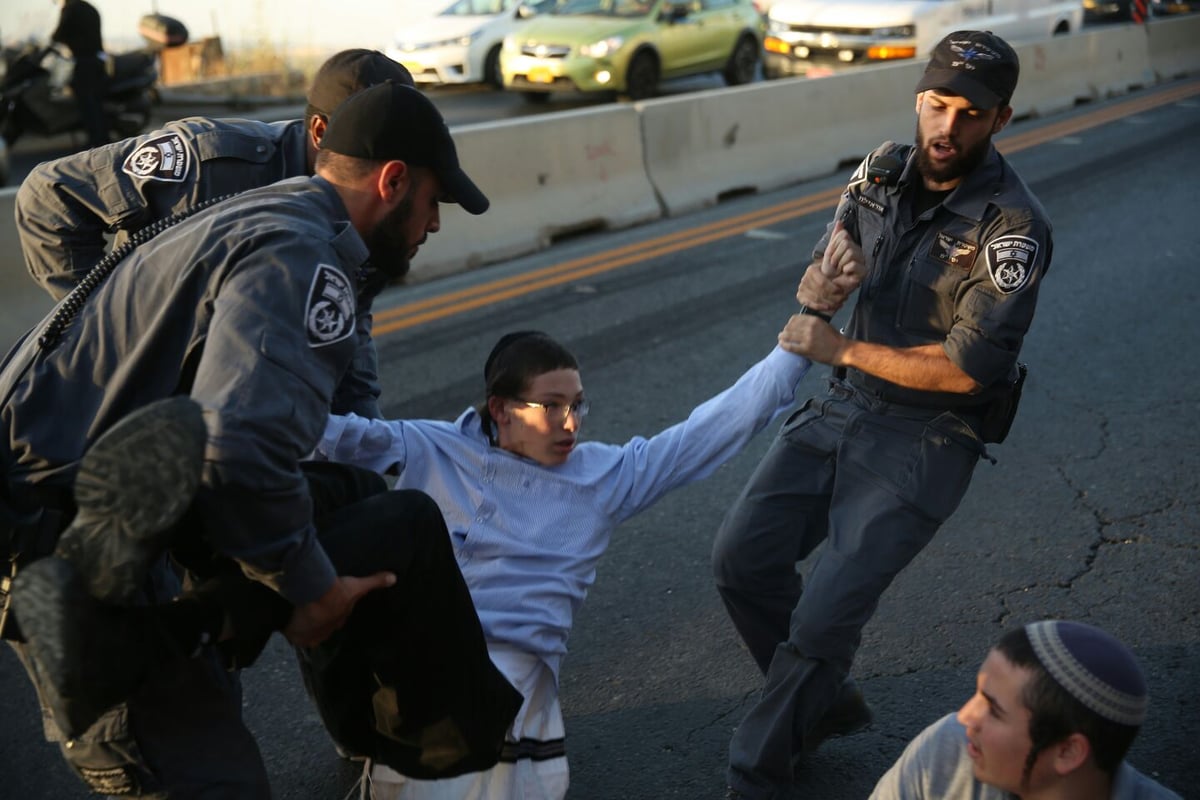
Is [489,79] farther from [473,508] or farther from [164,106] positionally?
[473,508]

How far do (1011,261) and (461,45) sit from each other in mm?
16364

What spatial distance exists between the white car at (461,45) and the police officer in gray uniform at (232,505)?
54.2ft

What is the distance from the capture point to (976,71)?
11.7ft

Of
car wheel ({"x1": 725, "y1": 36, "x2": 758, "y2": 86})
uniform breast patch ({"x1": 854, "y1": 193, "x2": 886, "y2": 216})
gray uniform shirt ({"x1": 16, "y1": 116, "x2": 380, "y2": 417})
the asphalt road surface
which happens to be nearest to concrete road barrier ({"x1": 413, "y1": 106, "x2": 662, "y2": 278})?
the asphalt road surface

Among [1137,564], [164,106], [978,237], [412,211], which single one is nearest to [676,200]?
[1137,564]

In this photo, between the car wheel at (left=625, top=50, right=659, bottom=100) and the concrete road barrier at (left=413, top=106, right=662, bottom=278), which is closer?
the concrete road barrier at (left=413, top=106, right=662, bottom=278)

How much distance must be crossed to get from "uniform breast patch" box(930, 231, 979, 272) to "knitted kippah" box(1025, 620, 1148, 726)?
1.31 m

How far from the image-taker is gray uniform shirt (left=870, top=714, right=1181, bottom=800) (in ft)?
8.73

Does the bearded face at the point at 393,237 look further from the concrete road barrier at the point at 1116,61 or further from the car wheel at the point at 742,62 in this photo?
the car wheel at the point at 742,62

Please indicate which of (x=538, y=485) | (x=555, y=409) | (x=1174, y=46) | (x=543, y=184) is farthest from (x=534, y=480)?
(x=1174, y=46)

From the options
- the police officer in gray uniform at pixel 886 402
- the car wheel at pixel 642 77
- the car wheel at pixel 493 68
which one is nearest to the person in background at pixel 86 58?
the car wheel at pixel 493 68

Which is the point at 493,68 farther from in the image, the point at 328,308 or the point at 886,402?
the point at 328,308

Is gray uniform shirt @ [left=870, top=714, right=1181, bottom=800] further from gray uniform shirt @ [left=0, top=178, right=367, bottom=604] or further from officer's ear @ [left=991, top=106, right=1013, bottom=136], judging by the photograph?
officer's ear @ [left=991, top=106, right=1013, bottom=136]

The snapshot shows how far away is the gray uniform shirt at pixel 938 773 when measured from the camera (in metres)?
2.66
